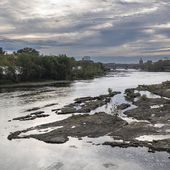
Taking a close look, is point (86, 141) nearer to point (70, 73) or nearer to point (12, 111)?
point (12, 111)

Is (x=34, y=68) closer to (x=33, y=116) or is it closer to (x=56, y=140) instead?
(x=33, y=116)

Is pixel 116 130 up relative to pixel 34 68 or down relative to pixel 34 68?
down

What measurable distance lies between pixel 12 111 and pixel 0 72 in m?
57.3

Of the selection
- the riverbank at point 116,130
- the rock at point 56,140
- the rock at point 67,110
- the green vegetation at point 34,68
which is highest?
the green vegetation at point 34,68

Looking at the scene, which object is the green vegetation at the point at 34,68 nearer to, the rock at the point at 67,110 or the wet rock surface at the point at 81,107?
the wet rock surface at the point at 81,107

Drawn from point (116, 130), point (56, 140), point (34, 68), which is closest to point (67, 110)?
point (116, 130)

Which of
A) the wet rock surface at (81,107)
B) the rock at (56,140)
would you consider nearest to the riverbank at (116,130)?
the rock at (56,140)

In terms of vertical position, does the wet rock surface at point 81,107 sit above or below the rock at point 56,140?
above

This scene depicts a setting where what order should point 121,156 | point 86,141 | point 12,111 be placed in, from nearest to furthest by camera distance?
point 121,156 < point 86,141 < point 12,111

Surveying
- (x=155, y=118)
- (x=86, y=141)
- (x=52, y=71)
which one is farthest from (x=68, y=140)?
(x=52, y=71)

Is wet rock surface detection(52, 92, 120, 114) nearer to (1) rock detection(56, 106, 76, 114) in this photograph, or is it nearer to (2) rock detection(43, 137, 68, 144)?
(1) rock detection(56, 106, 76, 114)

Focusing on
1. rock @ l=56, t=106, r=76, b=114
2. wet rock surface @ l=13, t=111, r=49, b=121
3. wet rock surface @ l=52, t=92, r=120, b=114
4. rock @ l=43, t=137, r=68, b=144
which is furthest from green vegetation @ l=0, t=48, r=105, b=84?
rock @ l=43, t=137, r=68, b=144

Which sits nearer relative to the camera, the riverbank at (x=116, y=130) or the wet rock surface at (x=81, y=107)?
the riverbank at (x=116, y=130)

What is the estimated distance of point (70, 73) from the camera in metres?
140
